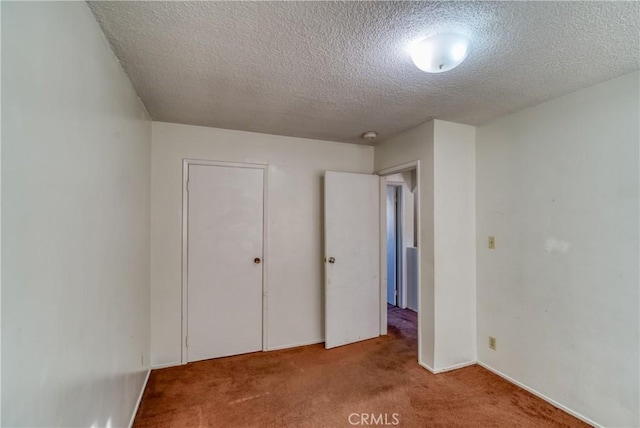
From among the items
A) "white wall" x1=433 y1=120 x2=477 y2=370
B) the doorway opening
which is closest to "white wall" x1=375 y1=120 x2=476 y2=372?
"white wall" x1=433 y1=120 x2=477 y2=370

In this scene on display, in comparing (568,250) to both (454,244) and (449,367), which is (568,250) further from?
(449,367)

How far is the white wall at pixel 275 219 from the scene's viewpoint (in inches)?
104

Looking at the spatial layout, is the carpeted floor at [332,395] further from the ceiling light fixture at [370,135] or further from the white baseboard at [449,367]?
the ceiling light fixture at [370,135]

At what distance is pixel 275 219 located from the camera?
3.04 meters

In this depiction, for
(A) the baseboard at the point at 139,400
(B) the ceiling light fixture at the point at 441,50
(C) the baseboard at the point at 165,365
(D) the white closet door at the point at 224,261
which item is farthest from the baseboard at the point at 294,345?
(B) the ceiling light fixture at the point at 441,50

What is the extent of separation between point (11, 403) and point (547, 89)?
9.69ft

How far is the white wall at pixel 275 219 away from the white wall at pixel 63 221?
2.93 ft

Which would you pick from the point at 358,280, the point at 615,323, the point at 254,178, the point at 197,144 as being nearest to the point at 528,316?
the point at 615,323

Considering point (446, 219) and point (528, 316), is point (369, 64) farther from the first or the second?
point (528, 316)

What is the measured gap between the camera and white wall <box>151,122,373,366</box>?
2.65 metres

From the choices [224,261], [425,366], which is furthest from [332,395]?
[224,261]

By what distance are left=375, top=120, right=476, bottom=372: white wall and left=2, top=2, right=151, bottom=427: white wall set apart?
2.32 meters

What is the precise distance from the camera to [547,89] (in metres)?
1.99

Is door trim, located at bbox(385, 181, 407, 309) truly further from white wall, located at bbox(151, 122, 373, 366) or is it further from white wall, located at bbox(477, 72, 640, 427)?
white wall, located at bbox(477, 72, 640, 427)
